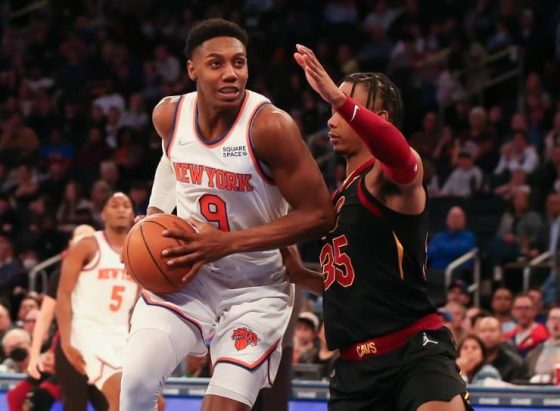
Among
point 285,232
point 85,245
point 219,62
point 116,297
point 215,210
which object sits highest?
point 219,62

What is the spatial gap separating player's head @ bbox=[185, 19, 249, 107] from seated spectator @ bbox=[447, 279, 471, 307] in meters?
6.38

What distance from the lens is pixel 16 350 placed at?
1008 cm

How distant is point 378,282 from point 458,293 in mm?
6630

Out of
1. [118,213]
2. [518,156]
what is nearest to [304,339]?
[118,213]

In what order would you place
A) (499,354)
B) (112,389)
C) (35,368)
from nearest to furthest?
(112,389) < (35,368) < (499,354)

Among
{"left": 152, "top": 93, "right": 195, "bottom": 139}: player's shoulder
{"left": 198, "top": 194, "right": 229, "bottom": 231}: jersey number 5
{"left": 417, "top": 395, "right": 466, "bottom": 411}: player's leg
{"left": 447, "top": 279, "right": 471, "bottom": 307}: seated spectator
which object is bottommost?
{"left": 417, "top": 395, "right": 466, "bottom": 411}: player's leg

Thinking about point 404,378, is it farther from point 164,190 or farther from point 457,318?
point 457,318

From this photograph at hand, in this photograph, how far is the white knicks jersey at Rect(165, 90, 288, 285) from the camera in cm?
514

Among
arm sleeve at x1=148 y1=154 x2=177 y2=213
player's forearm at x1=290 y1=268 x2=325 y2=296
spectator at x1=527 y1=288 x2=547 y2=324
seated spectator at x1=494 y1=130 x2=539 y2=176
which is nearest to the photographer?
player's forearm at x1=290 y1=268 x2=325 y2=296

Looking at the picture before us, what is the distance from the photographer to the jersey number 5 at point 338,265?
487 centimetres

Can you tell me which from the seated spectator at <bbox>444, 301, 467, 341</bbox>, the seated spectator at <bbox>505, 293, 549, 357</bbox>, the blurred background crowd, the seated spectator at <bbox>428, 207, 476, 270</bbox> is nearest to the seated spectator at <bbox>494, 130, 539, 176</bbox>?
the blurred background crowd

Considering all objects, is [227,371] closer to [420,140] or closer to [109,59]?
[420,140]

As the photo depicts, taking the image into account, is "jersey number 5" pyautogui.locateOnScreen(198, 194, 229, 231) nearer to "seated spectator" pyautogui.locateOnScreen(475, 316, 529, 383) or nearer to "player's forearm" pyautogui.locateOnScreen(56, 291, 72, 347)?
"player's forearm" pyautogui.locateOnScreen(56, 291, 72, 347)

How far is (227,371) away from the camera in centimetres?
506
